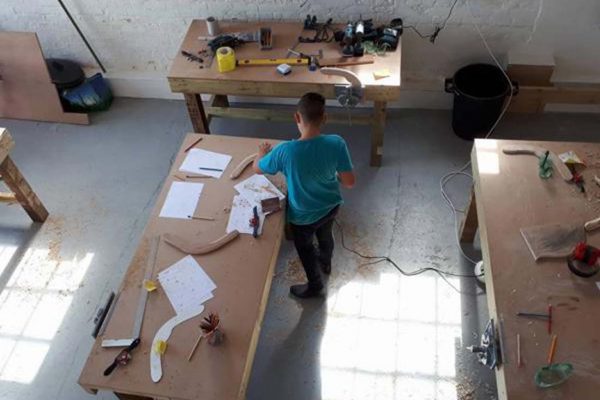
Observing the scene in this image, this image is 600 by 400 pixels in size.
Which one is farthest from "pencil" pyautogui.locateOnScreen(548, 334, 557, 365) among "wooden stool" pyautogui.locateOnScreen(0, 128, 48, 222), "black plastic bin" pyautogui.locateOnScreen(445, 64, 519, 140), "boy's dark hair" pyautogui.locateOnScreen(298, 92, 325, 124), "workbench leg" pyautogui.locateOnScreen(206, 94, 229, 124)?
"wooden stool" pyautogui.locateOnScreen(0, 128, 48, 222)

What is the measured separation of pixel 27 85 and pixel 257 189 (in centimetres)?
268

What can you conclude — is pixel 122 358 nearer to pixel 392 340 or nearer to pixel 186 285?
pixel 186 285

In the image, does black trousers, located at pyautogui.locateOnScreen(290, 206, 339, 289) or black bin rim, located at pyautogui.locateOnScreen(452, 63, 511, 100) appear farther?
black bin rim, located at pyautogui.locateOnScreen(452, 63, 511, 100)

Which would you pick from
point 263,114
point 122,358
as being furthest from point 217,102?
point 122,358

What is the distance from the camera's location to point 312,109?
220 centimetres

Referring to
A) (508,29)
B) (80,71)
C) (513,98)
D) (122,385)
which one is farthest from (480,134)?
(80,71)

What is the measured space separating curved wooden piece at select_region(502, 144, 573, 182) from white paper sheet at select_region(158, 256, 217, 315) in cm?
167

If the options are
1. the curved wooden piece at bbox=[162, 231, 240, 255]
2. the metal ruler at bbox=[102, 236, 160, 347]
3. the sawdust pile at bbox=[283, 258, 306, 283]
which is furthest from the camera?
the sawdust pile at bbox=[283, 258, 306, 283]

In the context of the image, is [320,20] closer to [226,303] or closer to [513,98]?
[513,98]

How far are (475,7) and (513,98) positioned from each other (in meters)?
0.80

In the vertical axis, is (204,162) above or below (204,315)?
above

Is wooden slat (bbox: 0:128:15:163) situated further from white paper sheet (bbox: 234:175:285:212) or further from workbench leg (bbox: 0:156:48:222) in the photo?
white paper sheet (bbox: 234:175:285:212)

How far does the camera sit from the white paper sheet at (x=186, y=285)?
7.48 ft

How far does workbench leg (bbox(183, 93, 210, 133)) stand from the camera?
3541mm
